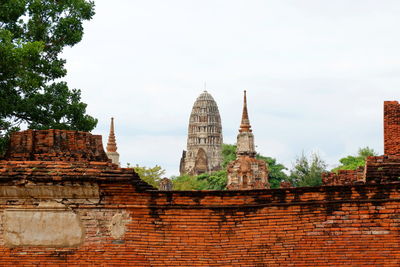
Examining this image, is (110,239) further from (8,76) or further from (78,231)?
(8,76)

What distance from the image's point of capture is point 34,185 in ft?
27.4

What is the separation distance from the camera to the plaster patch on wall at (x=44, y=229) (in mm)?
8383

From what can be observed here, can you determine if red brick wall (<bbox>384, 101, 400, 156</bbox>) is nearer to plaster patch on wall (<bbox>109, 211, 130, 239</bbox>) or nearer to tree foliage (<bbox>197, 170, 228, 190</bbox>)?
plaster patch on wall (<bbox>109, 211, 130, 239</bbox>)

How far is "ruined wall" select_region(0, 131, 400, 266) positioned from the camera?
8.24 metres

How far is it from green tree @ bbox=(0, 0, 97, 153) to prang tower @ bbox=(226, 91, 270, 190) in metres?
23.2

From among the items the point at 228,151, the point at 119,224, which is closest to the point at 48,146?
the point at 119,224

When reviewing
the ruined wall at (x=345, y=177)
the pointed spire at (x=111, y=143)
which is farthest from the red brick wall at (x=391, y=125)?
the pointed spire at (x=111, y=143)

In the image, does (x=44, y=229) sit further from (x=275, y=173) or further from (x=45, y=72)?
(x=275, y=173)

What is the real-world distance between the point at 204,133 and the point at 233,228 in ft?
306

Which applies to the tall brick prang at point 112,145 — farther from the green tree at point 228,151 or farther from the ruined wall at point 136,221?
the ruined wall at point 136,221

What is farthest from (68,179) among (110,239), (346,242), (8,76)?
(8,76)

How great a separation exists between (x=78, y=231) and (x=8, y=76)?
6.43 metres

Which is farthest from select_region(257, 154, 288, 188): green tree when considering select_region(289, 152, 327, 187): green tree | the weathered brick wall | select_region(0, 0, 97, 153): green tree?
the weathered brick wall

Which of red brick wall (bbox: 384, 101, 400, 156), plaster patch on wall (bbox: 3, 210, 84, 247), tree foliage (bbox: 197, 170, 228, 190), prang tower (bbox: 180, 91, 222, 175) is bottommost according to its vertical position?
plaster patch on wall (bbox: 3, 210, 84, 247)
